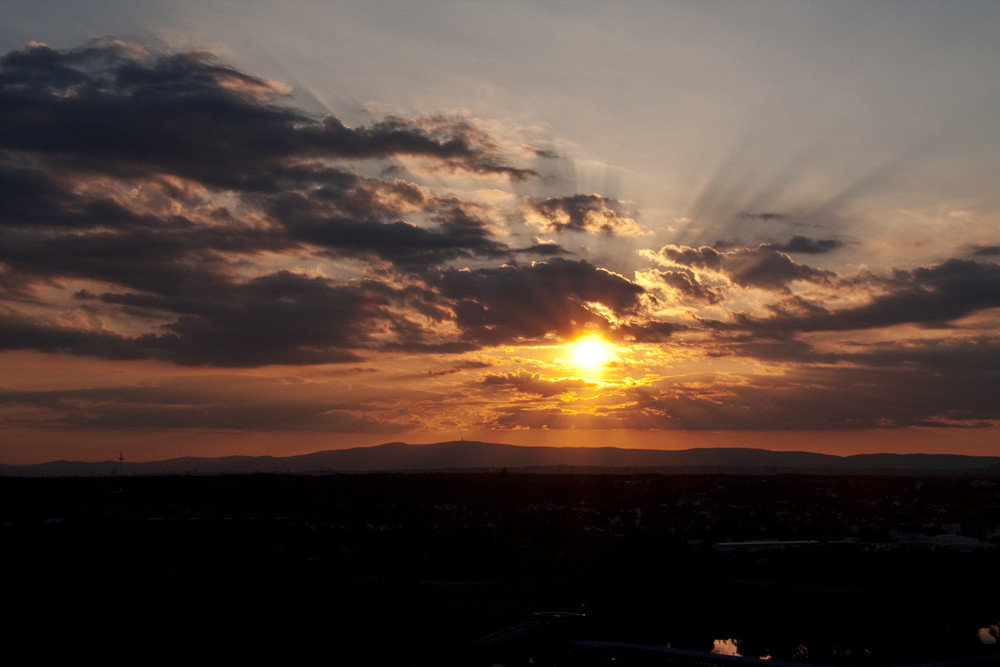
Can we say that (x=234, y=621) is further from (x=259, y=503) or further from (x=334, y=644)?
(x=259, y=503)

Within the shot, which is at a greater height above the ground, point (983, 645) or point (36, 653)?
point (36, 653)

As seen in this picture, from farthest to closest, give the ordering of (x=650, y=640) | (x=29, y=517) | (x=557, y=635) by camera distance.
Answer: (x=29, y=517), (x=650, y=640), (x=557, y=635)

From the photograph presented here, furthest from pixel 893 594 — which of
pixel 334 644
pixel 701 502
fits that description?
pixel 701 502

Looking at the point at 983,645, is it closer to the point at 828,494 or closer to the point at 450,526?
the point at 450,526

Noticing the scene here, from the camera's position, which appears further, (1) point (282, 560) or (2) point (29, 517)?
(2) point (29, 517)

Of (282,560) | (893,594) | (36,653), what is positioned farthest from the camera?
(282,560)

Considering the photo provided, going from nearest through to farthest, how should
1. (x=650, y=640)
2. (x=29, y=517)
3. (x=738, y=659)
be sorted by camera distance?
(x=738, y=659) → (x=650, y=640) → (x=29, y=517)

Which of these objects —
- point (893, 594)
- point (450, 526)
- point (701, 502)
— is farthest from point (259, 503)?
point (893, 594)
